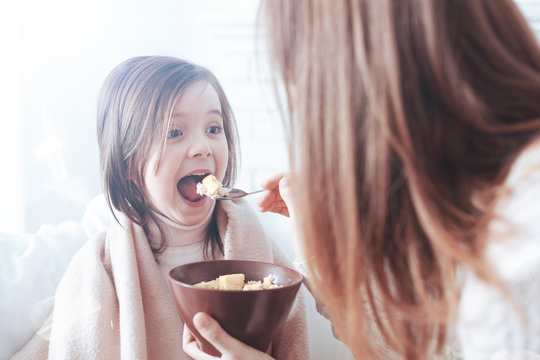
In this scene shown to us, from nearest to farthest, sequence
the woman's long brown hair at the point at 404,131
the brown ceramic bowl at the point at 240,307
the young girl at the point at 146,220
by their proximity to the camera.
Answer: the woman's long brown hair at the point at 404,131 < the brown ceramic bowl at the point at 240,307 < the young girl at the point at 146,220

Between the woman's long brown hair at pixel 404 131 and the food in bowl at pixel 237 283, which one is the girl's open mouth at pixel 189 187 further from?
the woman's long brown hair at pixel 404 131

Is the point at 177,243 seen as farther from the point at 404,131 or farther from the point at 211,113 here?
the point at 404,131

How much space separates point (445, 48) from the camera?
39 centimetres

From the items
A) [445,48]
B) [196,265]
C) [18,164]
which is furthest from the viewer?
[18,164]

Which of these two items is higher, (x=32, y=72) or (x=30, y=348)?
(x=32, y=72)

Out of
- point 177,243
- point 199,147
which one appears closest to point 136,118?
point 199,147

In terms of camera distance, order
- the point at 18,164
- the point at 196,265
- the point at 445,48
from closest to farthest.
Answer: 1. the point at 445,48
2. the point at 196,265
3. the point at 18,164

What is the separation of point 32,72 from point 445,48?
649 mm

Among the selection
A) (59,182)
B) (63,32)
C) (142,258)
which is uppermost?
(63,32)

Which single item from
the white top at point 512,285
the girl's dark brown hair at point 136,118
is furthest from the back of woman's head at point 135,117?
the white top at point 512,285

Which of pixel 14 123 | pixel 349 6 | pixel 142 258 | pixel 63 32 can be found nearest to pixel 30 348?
pixel 142 258

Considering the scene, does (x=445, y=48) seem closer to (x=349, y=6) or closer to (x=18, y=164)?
(x=349, y=6)

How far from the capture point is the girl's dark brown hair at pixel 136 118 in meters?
0.67

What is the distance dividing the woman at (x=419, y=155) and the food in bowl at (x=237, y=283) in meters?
0.13
